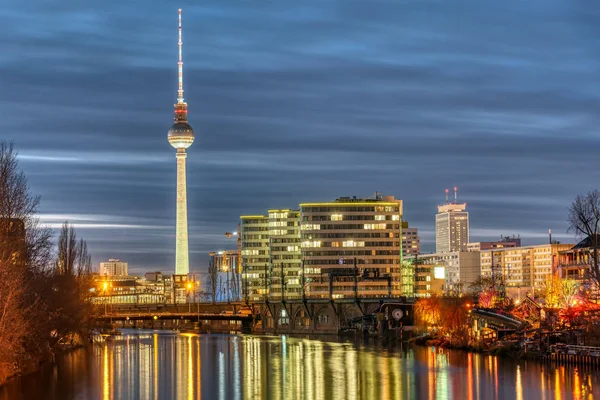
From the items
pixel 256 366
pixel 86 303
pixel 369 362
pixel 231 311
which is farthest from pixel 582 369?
pixel 231 311

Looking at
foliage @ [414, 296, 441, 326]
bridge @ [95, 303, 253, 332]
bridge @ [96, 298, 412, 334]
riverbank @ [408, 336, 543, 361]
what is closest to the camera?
riverbank @ [408, 336, 543, 361]

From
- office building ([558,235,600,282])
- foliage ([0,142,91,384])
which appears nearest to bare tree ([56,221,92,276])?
foliage ([0,142,91,384])

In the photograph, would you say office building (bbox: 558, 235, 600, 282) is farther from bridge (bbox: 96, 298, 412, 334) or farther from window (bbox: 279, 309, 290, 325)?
window (bbox: 279, 309, 290, 325)

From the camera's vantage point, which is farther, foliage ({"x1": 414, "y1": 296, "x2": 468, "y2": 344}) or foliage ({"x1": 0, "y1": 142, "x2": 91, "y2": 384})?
foliage ({"x1": 414, "y1": 296, "x2": 468, "y2": 344})

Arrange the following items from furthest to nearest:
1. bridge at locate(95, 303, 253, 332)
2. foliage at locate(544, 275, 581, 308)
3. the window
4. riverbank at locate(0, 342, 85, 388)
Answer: bridge at locate(95, 303, 253, 332) < the window < foliage at locate(544, 275, 581, 308) < riverbank at locate(0, 342, 85, 388)

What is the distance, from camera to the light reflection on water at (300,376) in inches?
2832

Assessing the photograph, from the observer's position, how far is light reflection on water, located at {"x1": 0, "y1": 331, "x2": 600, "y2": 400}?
71.9 metres

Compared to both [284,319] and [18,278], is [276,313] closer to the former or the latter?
[284,319]

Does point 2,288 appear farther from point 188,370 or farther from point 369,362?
point 369,362

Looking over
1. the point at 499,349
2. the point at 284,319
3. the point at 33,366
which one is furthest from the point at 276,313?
the point at 33,366

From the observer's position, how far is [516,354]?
98062 millimetres

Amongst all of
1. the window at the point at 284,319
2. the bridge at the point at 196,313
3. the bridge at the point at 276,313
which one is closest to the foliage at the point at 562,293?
the bridge at the point at 276,313

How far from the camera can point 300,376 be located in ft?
277

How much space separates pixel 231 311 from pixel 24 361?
113 m
